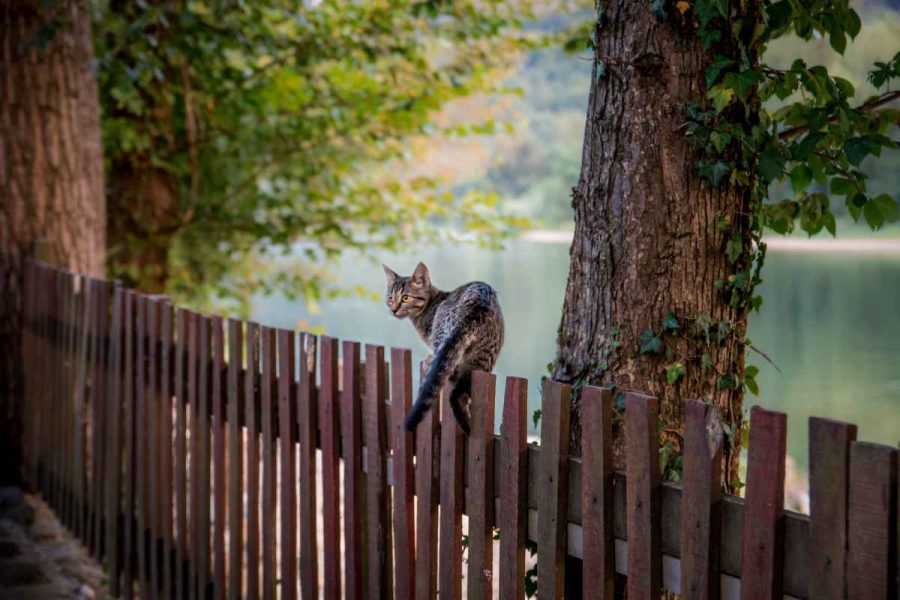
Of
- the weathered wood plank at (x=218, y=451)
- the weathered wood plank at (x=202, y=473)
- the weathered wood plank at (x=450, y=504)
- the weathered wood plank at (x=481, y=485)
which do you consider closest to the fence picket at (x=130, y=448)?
the weathered wood plank at (x=202, y=473)

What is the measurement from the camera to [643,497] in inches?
83.4

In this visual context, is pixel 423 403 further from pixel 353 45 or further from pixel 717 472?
pixel 353 45

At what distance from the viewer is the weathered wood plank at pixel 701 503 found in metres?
1.96

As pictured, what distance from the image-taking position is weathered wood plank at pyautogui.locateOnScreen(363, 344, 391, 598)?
9.84 feet

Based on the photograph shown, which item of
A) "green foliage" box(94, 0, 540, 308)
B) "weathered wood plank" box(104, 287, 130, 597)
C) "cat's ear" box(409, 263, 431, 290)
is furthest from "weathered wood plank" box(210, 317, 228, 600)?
"green foliage" box(94, 0, 540, 308)

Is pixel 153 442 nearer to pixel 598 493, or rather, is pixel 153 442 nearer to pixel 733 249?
pixel 598 493

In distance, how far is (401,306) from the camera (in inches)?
157

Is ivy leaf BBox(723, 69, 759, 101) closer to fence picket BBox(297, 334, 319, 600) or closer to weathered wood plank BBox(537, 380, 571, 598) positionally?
weathered wood plank BBox(537, 380, 571, 598)

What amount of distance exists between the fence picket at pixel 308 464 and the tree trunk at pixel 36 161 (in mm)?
3543

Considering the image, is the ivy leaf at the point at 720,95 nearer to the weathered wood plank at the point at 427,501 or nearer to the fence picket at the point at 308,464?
the weathered wood plank at the point at 427,501

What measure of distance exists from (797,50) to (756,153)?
2.76 metres

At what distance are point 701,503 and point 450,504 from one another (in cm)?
93

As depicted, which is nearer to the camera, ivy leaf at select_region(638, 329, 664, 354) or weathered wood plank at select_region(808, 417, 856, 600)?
weathered wood plank at select_region(808, 417, 856, 600)

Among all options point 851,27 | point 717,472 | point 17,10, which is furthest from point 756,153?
point 17,10
